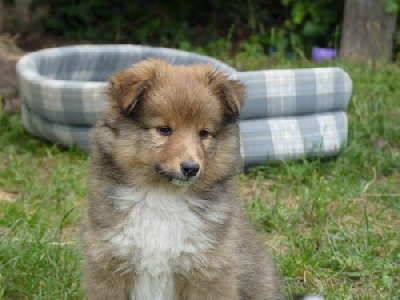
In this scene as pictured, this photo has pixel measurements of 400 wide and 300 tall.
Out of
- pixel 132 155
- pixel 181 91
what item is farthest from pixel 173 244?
pixel 181 91

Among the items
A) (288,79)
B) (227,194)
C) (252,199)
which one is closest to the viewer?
(227,194)

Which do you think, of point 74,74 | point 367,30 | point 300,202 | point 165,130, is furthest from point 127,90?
point 367,30

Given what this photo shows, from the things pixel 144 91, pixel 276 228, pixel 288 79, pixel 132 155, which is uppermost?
pixel 144 91

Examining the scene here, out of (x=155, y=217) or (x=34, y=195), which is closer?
(x=155, y=217)

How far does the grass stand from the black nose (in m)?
1.19

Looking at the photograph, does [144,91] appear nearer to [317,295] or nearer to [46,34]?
[317,295]

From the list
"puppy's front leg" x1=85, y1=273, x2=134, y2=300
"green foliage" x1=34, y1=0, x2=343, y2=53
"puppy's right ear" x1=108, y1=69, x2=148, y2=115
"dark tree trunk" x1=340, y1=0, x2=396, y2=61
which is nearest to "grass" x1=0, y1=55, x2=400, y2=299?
"puppy's front leg" x1=85, y1=273, x2=134, y2=300

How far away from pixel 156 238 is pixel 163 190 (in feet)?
0.70

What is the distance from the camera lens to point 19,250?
179 inches

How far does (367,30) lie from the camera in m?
9.02

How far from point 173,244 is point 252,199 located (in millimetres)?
2178

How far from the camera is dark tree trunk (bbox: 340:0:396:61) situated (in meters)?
8.97

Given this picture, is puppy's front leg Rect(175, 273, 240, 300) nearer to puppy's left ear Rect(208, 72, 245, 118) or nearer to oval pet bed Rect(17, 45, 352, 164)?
puppy's left ear Rect(208, 72, 245, 118)

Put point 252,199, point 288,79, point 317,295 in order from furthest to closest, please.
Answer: point 288,79, point 252,199, point 317,295
